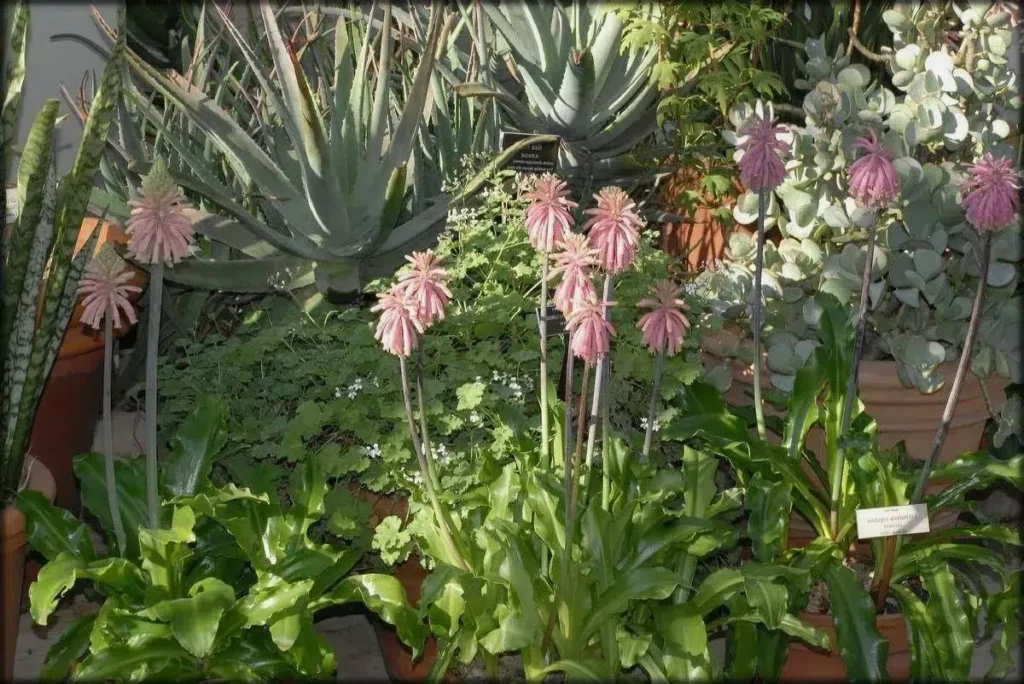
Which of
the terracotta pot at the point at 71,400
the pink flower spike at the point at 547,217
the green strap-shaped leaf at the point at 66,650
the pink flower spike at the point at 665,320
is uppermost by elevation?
the pink flower spike at the point at 547,217

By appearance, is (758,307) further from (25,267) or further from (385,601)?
(25,267)

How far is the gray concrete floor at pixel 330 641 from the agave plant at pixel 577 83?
1494mm

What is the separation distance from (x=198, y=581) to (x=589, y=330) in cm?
98

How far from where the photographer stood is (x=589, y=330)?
6.13ft

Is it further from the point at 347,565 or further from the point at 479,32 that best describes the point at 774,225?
the point at 347,565

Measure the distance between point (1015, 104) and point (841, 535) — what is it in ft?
4.72

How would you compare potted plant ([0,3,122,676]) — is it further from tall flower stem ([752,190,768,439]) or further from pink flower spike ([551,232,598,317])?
tall flower stem ([752,190,768,439])

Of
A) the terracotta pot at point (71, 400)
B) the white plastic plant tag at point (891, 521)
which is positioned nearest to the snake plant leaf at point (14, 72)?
the terracotta pot at point (71, 400)

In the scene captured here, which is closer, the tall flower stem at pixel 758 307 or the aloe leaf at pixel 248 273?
the tall flower stem at pixel 758 307

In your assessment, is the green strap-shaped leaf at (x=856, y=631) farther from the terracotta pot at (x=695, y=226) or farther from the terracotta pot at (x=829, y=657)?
the terracotta pot at (x=695, y=226)

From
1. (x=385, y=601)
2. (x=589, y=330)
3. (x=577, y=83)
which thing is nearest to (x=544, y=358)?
(x=589, y=330)

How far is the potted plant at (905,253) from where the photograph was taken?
9.41ft

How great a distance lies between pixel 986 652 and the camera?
9.21 ft

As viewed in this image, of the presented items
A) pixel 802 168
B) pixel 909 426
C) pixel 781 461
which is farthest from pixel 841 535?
pixel 802 168
